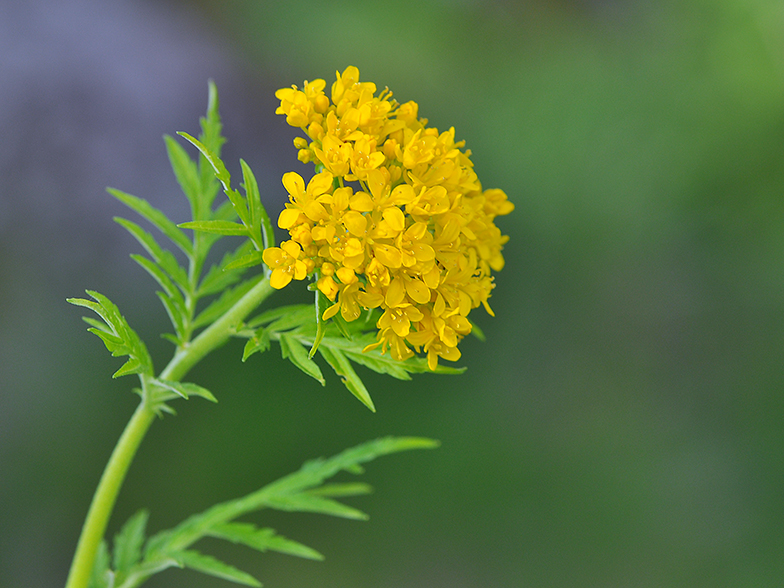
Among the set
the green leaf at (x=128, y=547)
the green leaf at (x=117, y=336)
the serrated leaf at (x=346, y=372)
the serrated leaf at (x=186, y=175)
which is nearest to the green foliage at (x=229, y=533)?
the green leaf at (x=128, y=547)

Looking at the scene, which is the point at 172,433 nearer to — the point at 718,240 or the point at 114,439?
the point at 114,439

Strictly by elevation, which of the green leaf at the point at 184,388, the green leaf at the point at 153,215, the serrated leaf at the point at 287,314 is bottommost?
the green leaf at the point at 184,388

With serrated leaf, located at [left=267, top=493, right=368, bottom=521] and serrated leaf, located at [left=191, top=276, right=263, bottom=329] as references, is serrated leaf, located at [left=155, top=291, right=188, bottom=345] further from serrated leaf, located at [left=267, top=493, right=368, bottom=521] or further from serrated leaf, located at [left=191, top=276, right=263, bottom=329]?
serrated leaf, located at [left=267, top=493, right=368, bottom=521]

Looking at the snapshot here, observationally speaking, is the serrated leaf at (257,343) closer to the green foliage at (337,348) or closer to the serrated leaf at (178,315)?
the green foliage at (337,348)

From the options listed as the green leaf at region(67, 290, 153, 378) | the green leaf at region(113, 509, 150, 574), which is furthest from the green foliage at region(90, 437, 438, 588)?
the green leaf at region(67, 290, 153, 378)

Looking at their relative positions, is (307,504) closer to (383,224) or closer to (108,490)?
(108,490)

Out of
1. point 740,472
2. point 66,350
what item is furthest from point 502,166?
point 66,350
